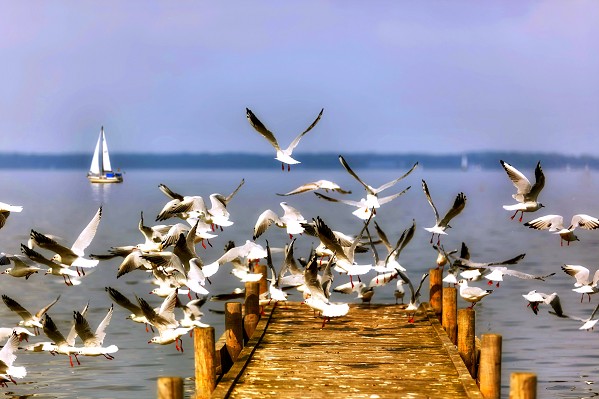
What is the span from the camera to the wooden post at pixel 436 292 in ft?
60.1

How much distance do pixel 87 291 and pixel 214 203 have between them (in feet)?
61.5

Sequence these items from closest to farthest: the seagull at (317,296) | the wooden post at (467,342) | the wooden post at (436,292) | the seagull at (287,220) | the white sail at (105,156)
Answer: the seagull at (317,296) → the wooden post at (467,342) → the seagull at (287,220) → the wooden post at (436,292) → the white sail at (105,156)

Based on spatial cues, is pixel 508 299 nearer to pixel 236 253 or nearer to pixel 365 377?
pixel 236 253

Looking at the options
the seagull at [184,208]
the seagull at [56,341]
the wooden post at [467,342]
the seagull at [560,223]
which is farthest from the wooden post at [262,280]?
the wooden post at [467,342]

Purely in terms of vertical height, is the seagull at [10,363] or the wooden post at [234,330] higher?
the wooden post at [234,330]

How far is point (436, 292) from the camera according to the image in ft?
61.0

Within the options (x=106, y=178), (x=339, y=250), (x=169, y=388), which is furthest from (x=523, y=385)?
(x=106, y=178)

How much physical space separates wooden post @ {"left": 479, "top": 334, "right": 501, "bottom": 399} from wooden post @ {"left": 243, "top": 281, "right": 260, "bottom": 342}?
4710 millimetres

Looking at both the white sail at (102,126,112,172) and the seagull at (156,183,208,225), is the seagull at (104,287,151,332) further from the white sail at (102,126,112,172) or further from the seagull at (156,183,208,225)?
the white sail at (102,126,112,172)

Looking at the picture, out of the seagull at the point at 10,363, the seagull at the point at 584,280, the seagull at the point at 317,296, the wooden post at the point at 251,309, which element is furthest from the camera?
the seagull at the point at 584,280

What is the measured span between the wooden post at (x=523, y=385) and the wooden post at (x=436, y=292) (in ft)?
25.2

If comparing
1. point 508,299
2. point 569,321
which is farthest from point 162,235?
point 508,299

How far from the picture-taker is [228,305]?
15109 millimetres

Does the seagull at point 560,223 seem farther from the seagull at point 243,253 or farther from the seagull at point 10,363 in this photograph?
the seagull at point 10,363
